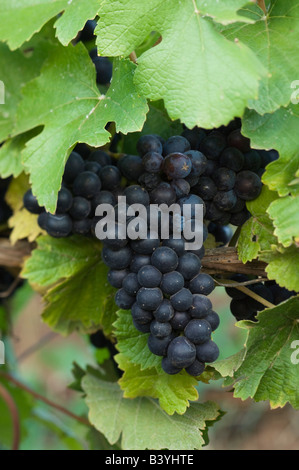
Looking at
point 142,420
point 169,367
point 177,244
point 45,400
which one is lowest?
point 45,400

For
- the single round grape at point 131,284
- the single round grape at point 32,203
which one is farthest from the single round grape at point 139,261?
the single round grape at point 32,203

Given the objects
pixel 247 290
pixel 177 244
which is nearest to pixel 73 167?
pixel 177 244

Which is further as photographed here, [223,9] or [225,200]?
[225,200]

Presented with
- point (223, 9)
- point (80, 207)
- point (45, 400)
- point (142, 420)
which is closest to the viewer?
point (223, 9)

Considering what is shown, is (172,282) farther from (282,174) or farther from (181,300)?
(282,174)

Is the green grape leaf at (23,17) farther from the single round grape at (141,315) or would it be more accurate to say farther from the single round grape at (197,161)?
the single round grape at (141,315)

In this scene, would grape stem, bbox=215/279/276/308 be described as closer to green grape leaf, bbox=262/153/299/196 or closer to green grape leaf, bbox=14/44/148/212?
green grape leaf, bbox=262/153/299/196
